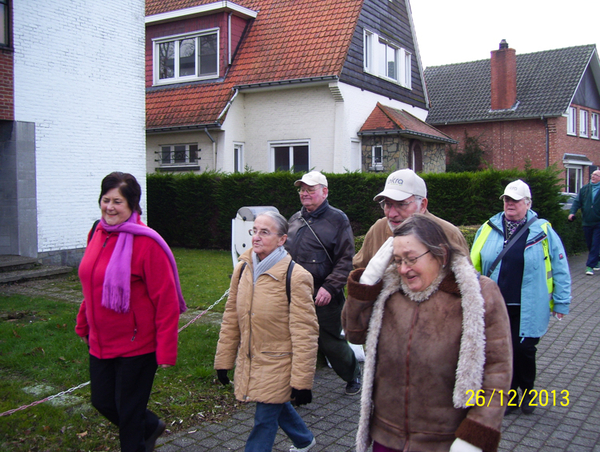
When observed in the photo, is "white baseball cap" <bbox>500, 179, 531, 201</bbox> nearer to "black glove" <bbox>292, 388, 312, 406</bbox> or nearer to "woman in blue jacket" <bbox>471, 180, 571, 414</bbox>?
"woman in blue jacket" <bbox>471, 180, 571, 414</bbox>

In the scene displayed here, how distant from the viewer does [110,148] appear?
43.1ft

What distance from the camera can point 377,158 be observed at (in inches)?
742

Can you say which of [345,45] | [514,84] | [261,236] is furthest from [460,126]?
[261,236]

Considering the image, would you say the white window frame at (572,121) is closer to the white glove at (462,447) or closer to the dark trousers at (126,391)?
the dark trousers at (126,391)

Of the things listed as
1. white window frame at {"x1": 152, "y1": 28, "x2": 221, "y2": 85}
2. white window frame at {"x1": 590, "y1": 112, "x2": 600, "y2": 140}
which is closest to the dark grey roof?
white window frame at {"x1": 590, "y1": 112, "x2": 600, "y2": 140}

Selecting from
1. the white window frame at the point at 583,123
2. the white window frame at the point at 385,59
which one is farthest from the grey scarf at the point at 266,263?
the white window frame at the point at 583,123

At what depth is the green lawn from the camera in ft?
14.1

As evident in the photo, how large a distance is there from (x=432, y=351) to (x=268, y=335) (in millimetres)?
1315

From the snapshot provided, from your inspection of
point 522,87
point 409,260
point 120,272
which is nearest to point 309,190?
point 120,272

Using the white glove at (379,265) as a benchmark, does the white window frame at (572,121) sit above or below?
above

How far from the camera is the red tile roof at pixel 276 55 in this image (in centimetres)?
1788

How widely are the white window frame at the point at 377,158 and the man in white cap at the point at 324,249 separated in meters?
13.7

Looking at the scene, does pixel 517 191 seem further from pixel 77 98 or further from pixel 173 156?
pixel 173 156

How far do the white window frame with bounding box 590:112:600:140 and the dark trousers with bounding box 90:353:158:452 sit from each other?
34.3m
